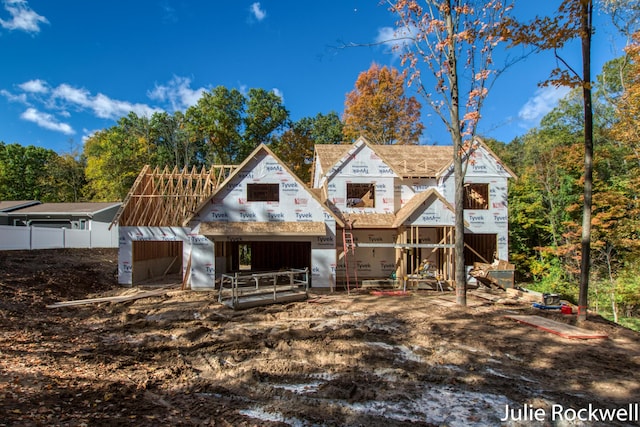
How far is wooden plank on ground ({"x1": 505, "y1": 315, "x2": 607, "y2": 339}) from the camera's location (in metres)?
9.59

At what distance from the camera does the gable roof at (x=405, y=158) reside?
66.3ft

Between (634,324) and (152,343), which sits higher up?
(152,343)

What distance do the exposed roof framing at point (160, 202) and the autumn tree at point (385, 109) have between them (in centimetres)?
1923

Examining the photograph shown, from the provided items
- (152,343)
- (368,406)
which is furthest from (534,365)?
(152,343)

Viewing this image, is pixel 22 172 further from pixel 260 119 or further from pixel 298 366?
pixel 298 366

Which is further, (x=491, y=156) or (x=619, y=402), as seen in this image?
(x=491, y=156)

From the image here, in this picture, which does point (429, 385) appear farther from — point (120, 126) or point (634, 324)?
point (120, 126)

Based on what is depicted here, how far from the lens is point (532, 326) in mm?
10758

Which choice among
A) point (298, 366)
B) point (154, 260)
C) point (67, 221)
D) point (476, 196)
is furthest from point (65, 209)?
point (476, 196)

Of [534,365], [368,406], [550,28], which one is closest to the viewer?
[368,406]

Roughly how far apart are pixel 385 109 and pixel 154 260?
2501cm

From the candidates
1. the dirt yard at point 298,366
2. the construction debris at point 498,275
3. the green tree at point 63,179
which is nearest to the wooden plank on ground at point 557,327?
the dirt yard at point 298,366

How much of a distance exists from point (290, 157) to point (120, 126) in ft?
88.6

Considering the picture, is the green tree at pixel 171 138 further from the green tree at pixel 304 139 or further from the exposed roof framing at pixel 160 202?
the exposed roof framing at pixel 160 202
